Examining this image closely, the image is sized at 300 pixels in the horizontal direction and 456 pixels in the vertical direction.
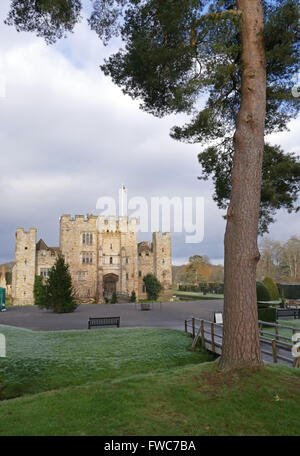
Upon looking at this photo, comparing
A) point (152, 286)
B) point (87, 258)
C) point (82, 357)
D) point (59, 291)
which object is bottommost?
point (82, 357)

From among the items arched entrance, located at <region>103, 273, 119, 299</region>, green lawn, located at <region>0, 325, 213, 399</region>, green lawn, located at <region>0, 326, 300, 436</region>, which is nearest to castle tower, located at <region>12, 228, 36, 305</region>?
arched entrance, located at <region>103, 273, 119, 299</region>

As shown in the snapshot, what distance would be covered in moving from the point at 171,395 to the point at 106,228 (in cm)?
3621

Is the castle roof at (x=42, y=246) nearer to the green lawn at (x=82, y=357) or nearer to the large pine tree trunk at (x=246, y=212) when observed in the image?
the green lawn at (x=82, y=357)

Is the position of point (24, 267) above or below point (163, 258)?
below

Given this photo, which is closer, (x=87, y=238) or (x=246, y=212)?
(x=246, y=212)

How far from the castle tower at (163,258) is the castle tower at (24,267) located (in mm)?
16116

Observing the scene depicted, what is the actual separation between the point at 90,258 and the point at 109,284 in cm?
434

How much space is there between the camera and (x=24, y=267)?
122 ft

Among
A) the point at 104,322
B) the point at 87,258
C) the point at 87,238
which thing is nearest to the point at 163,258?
the point at 87,258

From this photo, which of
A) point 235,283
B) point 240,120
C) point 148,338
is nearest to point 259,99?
point 240,120

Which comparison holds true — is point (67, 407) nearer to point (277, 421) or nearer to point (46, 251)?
point (277, 421)

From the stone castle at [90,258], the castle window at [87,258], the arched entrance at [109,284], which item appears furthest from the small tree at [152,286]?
the castle window at [87,258]

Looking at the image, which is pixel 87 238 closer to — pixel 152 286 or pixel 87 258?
pixel 87 258

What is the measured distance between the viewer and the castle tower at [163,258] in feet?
144
